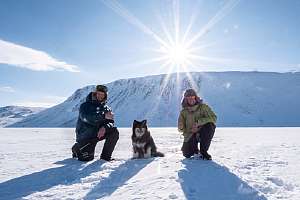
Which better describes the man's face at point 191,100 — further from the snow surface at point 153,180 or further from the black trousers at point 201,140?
the snow surface at point 153,180

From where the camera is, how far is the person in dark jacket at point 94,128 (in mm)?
6930

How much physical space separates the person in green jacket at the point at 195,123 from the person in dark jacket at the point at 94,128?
146cm

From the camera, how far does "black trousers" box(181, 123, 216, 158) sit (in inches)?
267

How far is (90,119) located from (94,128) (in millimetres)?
235

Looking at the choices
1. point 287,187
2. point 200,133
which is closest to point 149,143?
point 200,133

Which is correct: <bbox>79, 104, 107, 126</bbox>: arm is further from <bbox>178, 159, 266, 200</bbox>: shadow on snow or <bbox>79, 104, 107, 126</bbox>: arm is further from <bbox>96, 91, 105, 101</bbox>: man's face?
<bbox>178, 159, 266, 200</bbox>: shadow on snow

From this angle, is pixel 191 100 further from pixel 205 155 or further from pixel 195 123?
pixel 205 155

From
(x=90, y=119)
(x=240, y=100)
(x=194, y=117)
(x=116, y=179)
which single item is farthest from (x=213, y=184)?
(x=240, y=100)

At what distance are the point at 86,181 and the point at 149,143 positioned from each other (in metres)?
2.88

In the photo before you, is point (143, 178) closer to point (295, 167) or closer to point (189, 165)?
point (189, 165)

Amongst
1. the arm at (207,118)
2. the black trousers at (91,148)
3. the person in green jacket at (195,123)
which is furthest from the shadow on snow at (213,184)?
the black trousers at (91,148)

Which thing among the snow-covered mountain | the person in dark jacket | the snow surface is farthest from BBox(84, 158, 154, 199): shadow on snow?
the snow-covered mountain

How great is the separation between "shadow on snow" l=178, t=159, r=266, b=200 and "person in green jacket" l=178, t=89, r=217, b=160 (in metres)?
1.00

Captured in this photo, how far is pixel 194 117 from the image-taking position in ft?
23.7
